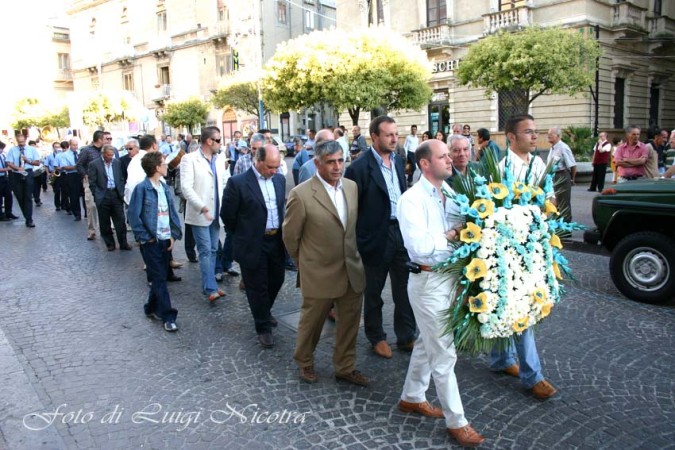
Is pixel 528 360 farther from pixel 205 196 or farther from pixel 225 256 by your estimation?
pixel 225 256

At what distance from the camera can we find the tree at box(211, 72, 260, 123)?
36.4m

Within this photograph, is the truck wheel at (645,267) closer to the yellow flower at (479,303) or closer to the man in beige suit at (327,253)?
the man in beige suit at (327,253)

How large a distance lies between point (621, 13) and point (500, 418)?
90.5 ft

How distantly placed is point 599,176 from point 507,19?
43.0 feet

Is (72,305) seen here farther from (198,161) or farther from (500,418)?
(500,418)

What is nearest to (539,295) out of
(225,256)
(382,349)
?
(382,349)

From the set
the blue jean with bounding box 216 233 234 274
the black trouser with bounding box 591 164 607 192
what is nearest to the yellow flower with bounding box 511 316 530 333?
the blue jean with bounding box 216 233 234 274

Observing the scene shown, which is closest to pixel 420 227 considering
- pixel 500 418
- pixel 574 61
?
pixel 500 418

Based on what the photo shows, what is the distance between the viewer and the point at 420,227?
11.0 feet

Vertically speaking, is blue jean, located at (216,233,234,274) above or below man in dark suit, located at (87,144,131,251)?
below

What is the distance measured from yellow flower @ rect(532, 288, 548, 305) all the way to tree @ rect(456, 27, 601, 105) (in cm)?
1687

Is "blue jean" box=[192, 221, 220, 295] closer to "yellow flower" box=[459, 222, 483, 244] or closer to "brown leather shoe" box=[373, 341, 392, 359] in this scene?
"brown leather shoe" box=[373, 341, 392, 359]

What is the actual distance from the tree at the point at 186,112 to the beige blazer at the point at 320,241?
40.7m

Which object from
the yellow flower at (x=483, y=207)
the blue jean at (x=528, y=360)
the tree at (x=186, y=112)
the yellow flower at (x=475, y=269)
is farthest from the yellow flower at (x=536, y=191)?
the tree at (x=186, y=112)
